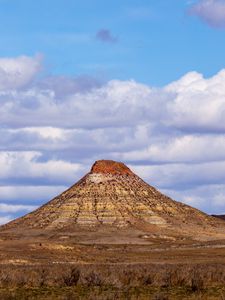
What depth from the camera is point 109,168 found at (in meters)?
173

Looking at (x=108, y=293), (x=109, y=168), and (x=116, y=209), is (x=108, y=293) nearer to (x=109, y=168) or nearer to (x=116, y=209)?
(x=116, y=209)

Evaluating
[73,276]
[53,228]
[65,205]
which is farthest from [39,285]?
[65,205]

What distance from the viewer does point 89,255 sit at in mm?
95375

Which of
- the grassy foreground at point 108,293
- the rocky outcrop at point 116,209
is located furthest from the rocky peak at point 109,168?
the grassy foreground at point 108,293

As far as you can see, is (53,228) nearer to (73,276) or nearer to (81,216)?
(81,216)

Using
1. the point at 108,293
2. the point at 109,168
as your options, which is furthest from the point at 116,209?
the point at 108,293

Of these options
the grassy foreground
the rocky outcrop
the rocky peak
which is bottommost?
the grassy foreground

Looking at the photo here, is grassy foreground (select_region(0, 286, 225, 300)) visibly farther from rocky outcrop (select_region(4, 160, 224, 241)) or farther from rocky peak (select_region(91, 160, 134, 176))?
rocky peak (select_region(91, 160, 134, 176))

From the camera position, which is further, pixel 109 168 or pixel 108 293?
pixel 109 168

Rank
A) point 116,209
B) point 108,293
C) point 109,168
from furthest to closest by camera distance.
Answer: point 109,168
point 116,209
point 108,293

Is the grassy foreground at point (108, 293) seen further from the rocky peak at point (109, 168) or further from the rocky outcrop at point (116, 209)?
the rocky peak at point (109, 168)

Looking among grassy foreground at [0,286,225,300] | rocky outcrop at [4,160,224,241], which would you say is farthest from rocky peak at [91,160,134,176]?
grassy foreground at [0,286,225,300]

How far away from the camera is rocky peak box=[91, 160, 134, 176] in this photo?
172 meters

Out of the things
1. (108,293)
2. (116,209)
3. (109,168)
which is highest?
(109,168)
